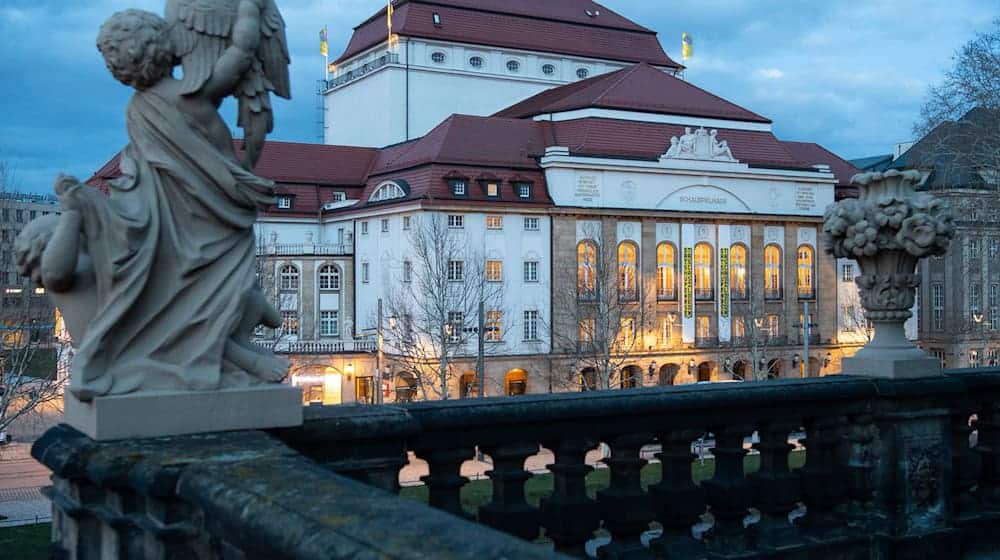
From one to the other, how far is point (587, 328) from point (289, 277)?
629 inches

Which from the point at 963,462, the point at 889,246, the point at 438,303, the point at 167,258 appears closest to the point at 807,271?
the point at 438,303

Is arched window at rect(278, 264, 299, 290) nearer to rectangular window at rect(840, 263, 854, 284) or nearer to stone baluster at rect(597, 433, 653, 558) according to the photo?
rectangular window at rect(840, 263, 854, 284)

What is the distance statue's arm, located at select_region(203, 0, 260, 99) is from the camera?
12.9ft

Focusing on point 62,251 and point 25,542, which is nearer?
point 62,251

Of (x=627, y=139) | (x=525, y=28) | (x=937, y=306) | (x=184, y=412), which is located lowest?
(x=937, y=306)

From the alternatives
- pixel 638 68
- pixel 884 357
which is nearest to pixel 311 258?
pixel 638 68

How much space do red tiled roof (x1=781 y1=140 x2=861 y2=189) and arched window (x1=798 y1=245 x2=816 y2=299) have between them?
5.97 meters

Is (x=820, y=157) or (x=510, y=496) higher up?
(x=820, y=157)

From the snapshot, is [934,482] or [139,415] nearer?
[139,415]

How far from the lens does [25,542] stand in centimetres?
1883

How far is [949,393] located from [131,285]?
15.4ft

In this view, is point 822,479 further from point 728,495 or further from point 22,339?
point 22,339

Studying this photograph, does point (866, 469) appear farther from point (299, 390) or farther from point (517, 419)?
point (299, 390)

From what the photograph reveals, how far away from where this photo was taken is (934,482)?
6.25m
